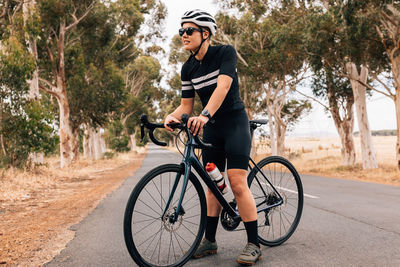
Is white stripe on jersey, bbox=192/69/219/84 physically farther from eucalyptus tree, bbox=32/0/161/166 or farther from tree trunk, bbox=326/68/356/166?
tree trunk, bbox=326/68/356/166

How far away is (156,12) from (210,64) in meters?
24.9

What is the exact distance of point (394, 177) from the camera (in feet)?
39.3

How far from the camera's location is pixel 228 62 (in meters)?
2.96

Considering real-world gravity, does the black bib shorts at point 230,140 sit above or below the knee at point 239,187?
above

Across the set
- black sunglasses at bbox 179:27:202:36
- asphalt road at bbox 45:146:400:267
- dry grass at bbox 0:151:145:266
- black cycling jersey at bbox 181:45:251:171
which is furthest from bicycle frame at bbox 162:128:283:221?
dry grass at bbox 0:151:145:266

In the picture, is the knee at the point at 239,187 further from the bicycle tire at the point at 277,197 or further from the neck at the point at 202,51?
the neck at the point at 202,51

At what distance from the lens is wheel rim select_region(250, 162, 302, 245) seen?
3.60m

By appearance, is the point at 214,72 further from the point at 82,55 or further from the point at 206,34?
the point at 82,55

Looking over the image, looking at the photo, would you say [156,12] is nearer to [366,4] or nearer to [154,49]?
[154,49]

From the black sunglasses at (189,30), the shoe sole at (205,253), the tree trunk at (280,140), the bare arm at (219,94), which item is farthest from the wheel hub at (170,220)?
the tree trunk at (280,140)

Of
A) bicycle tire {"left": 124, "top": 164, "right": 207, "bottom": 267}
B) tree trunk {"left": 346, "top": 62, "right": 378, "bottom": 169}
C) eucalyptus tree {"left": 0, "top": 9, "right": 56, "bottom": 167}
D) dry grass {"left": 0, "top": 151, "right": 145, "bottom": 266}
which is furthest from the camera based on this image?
tree trunk {"left": 346, "top": 62, "right": 378, "bottom": 169}

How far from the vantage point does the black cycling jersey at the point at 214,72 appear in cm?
298

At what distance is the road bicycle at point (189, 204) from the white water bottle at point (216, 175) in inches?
1.6

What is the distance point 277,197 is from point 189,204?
1185 millimetres
